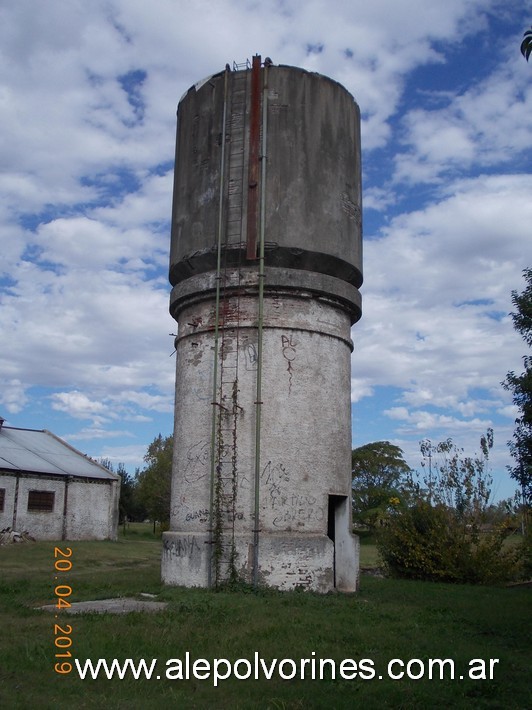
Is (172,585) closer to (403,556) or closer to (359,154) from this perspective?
(403,556)

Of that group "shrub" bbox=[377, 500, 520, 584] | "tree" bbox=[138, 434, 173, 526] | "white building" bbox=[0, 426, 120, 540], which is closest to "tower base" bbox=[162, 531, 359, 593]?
"shrub" bbox=[377, 500, 520, 584]

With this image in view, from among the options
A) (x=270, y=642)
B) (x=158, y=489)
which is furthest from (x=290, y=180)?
(x=158, y=489)

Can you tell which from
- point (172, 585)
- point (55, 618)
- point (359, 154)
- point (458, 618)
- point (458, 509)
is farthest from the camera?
point (458, 509)

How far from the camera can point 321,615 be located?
374 inches

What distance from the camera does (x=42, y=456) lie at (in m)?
33.6

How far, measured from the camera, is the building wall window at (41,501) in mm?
30641

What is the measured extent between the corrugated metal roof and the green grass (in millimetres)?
19154

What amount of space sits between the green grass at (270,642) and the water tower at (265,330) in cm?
99

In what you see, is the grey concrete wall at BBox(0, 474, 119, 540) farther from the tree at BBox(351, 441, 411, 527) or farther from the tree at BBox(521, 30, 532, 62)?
the tree at BBox(521, 30, 532, 62)

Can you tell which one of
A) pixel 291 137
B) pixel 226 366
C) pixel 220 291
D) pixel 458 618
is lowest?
pixel 458 618

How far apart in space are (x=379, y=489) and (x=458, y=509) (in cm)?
3091

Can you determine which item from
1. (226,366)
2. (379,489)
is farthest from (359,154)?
(379,489)

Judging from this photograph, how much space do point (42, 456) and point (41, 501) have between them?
3066 millimetres

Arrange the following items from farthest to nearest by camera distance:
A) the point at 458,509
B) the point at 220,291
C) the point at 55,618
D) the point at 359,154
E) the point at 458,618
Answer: the point at 458,509 → the point at 359,154 → the point at 220,291 → the point at 458,618 → the point at 55,618
